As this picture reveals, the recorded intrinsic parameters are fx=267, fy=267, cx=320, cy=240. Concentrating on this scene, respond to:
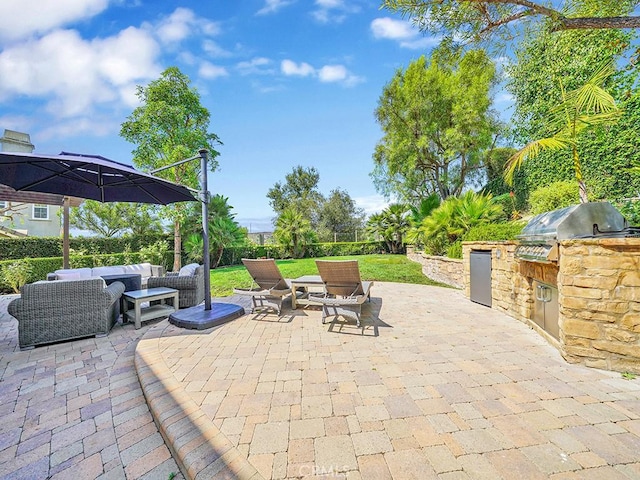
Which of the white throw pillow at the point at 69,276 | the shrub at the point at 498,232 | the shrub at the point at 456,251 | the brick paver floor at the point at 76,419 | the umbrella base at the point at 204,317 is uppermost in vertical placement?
the shrub at the point at 498,232

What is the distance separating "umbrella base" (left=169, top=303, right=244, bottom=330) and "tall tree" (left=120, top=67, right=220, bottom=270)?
9295mm

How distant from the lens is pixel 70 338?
3844 millimetres

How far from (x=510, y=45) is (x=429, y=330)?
4.18m

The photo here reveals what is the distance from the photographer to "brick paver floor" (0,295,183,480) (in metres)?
1.71

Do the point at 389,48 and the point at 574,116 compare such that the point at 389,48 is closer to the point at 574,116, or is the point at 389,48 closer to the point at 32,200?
the point at 574,116

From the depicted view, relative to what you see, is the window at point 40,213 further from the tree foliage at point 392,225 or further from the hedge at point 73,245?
the tree foliage at point 392,225

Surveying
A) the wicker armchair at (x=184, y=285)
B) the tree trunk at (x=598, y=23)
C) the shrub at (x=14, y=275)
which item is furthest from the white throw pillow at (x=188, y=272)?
the shrub at (x=14, y=275)

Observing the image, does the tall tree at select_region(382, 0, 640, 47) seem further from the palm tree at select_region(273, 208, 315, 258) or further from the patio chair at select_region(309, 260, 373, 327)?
the palm tree at select_region(273, 208, 315, 258)

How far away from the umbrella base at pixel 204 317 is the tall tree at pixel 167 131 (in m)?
9.30

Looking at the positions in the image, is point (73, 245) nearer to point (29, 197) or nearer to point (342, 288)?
point (29, 197)

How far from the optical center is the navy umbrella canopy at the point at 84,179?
359cm

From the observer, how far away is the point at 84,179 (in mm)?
4758

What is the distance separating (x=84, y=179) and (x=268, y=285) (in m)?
3.77

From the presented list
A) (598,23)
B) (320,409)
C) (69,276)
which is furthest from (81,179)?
(598,23)
